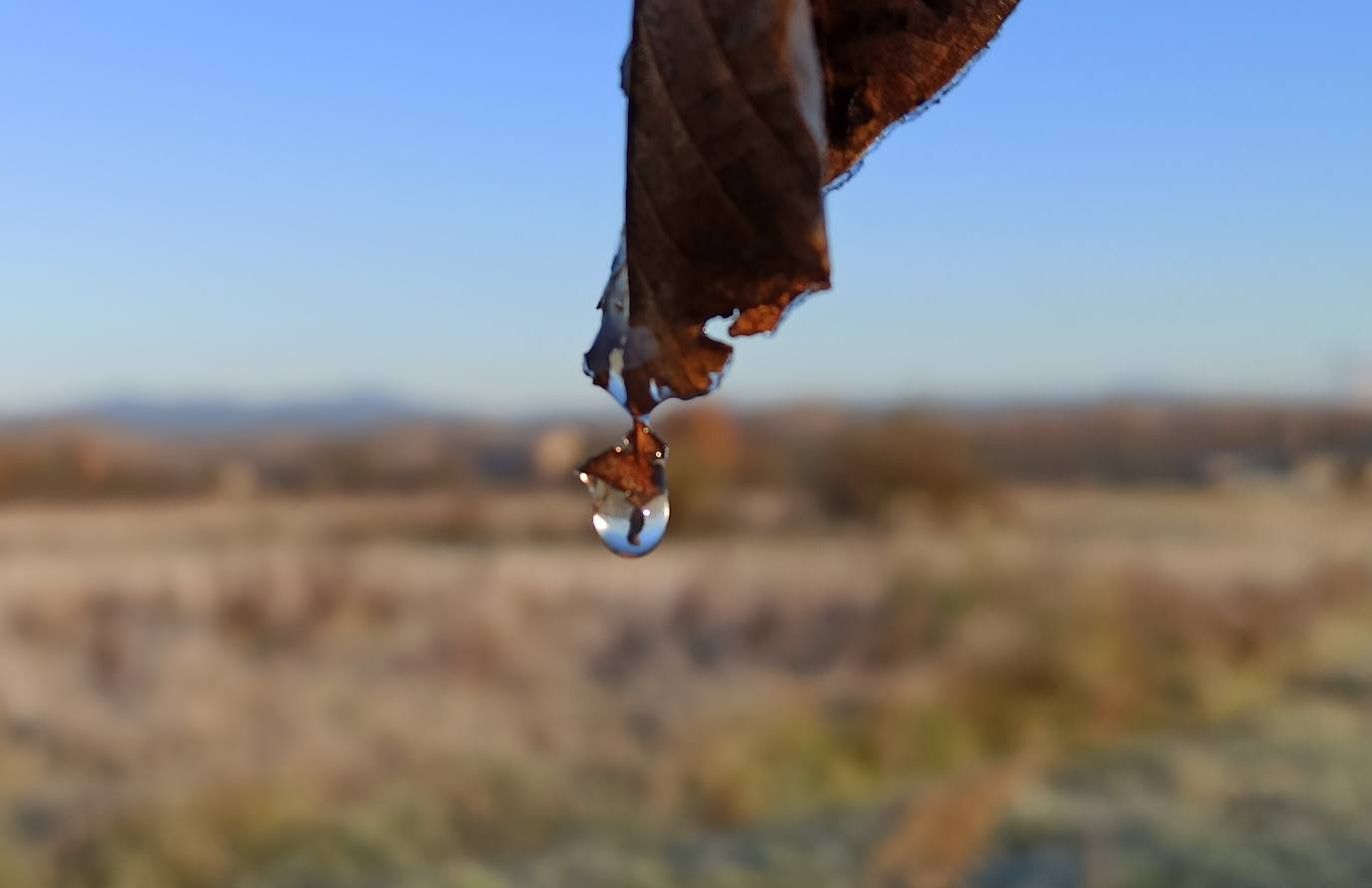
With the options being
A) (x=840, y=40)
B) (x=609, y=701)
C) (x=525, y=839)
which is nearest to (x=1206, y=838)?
(x=525, y=839)

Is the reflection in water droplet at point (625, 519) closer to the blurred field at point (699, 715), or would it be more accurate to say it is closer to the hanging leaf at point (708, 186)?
the hanging leaf at point (708, 186)

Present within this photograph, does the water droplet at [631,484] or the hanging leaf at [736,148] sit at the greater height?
the hanging leaf at [736,148]

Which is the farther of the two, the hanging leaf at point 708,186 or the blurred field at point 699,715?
the blurred field at point 699,715

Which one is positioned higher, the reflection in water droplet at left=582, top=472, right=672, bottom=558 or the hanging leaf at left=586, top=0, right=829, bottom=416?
the hanging leaf at left=586, top=0, right=829, bottom=416

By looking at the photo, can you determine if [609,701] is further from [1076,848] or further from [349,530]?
[349,530]

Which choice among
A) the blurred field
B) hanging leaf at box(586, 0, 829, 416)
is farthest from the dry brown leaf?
the blurred field

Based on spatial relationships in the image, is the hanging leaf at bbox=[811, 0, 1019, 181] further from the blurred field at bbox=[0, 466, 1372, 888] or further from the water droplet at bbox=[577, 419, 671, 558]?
the blurred field at bbox=[0, 466, 1372, 888]

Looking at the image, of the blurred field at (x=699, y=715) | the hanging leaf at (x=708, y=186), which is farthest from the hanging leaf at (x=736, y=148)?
the blurred field at (x=699, y=715)
